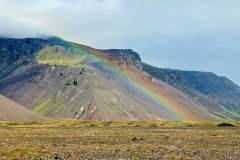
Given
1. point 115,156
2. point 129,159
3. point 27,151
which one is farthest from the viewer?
point 27,151

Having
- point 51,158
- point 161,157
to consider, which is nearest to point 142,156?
point 161,157

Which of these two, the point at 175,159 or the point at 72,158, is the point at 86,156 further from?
the point at 175,159

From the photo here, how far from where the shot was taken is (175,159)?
51.8 metres

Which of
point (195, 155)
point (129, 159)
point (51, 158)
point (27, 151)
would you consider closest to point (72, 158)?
point (51, 158)

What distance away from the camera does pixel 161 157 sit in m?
54.1

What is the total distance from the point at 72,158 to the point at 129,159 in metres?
6.09

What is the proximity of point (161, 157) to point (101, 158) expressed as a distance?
631cm

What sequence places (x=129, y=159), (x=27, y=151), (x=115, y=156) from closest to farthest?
(x=129, y=159) < (x=115, y=156) < (x=27, y=151)

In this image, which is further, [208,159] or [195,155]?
[195,155]

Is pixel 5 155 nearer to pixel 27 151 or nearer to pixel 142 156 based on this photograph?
pixel 27 151

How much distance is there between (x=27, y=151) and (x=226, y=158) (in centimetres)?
2334

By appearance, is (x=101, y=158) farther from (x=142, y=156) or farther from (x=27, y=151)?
(x=27, y=151)

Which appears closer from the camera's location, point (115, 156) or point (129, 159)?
point (129, 159)

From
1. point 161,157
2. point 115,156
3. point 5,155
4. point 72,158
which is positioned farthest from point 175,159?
point 5,155
